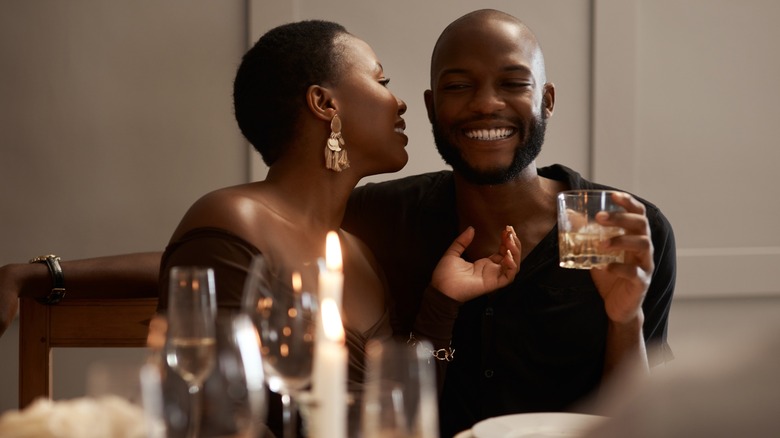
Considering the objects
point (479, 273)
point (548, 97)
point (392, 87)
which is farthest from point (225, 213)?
point (392, 87)

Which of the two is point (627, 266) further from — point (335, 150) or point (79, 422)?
point (79, 422)

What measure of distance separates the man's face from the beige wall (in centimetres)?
83

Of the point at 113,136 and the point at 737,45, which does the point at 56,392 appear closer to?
the point at 113,136

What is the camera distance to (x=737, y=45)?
11.5 ft

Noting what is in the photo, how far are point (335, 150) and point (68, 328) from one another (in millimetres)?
843

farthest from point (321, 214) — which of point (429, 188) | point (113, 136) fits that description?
point (113, 136)

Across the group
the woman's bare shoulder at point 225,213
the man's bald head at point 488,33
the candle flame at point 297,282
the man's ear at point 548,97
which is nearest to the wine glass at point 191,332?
the candle flame at point 297,282

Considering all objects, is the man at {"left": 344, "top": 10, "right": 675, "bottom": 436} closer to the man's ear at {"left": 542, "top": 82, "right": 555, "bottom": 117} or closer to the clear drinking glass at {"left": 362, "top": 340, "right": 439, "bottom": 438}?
the man's ear at {"left": 542, "top": 82, "right": 555, "bottom": 117}

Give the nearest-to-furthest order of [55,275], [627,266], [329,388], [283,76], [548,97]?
[329,388], [627,266], [283,76], [55,275], [548,97]

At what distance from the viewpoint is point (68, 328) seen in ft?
7.43

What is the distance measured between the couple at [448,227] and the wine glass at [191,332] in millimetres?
529

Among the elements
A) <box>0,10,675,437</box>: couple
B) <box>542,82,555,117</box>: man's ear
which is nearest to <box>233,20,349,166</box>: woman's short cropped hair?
<box>0,10,675,437</box>: couple

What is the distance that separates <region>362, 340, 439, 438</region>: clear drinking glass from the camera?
908 millimetres

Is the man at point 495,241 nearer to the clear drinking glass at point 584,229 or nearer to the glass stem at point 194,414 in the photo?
the clear drinking glass at point 584,229
